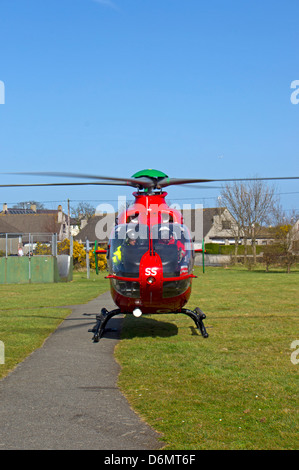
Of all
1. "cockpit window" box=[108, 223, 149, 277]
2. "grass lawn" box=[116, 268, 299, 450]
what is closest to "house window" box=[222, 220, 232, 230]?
"grass lawn" box=[116, 268, 299, 450]

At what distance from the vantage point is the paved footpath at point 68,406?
4.98 meters

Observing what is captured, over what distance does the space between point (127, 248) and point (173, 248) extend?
0.93 m

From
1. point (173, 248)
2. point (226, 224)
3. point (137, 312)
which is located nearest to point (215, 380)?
point (137, 312)

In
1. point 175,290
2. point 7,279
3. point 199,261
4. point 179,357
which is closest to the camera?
point 179,357

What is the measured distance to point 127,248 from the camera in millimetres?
10352

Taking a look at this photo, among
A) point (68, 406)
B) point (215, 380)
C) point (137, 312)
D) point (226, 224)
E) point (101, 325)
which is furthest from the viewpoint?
point (226, 224)

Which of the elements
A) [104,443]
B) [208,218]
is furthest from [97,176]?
[208,218]

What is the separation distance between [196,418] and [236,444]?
2.72 feet

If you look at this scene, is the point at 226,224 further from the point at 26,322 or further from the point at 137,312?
the point at 137,312

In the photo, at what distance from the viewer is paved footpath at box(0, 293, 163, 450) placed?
4.98 meters

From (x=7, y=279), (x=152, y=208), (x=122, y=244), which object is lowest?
(x=7, y=279)
